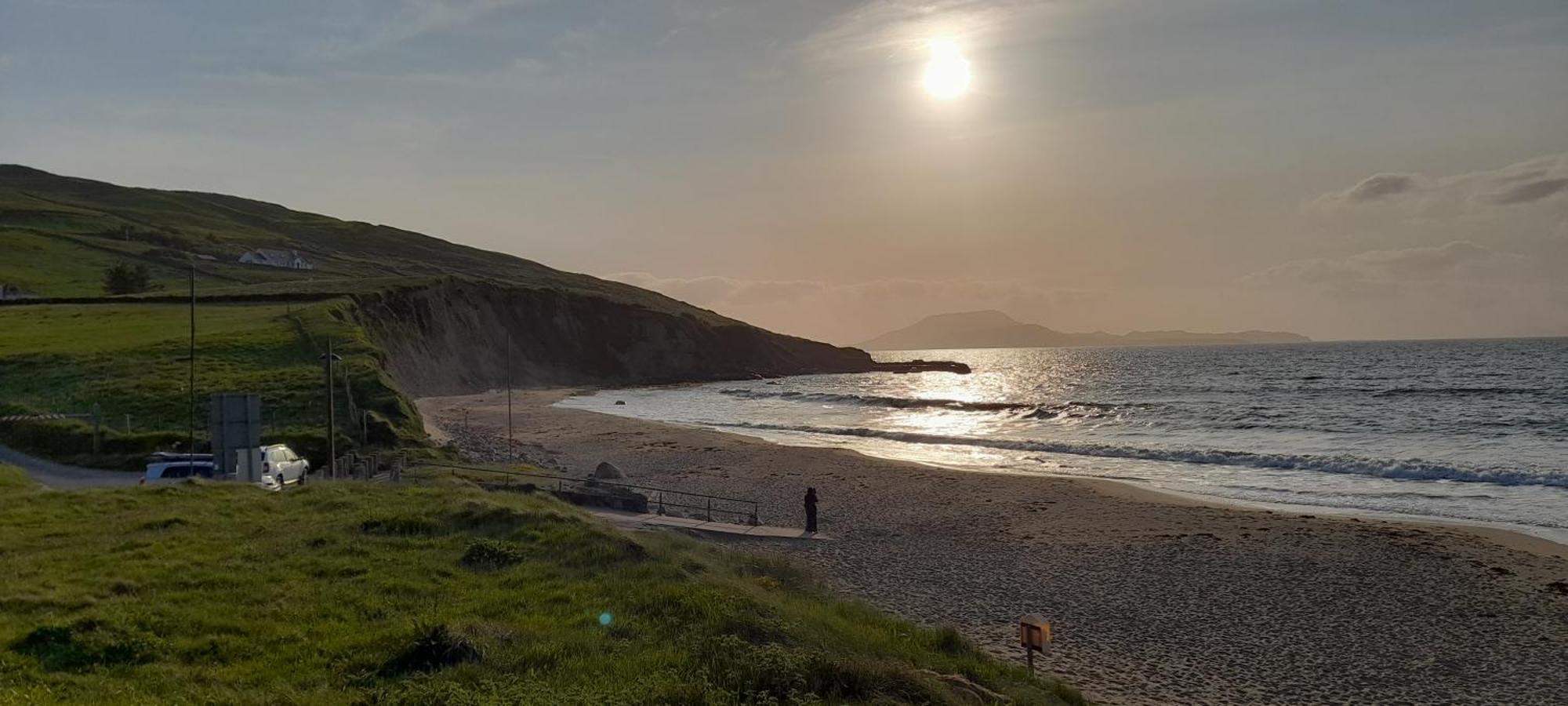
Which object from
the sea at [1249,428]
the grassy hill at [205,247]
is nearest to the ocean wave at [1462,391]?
the sea at [1249,428]

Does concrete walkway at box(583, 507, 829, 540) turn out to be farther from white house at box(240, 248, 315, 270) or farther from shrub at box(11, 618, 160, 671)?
white house at box(240, 248, 315, 270)

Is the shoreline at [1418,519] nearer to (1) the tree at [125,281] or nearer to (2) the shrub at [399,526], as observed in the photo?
(2) the shrub at [399,526]

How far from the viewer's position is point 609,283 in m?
194

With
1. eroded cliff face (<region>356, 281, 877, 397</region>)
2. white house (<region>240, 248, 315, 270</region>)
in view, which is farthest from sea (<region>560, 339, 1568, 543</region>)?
white house (<region>240, 248, 315, 270</region>)

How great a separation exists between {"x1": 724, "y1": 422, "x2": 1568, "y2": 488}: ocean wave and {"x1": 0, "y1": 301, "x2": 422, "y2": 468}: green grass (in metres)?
32.9

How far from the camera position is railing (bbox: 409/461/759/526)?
101ft

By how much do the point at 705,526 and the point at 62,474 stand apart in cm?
2002

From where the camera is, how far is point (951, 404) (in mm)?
90250

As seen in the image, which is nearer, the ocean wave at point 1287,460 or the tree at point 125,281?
the ocean wave at point 1287,460

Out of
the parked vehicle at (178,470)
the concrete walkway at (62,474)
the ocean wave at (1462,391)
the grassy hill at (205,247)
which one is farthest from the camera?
the grassy hill at (205,247)

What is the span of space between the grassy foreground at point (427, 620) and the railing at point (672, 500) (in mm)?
12411

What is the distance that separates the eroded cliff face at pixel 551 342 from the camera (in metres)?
86.5

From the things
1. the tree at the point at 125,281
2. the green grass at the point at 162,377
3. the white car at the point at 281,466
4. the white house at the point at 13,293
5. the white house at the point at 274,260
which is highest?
the white house at the point at 274,260

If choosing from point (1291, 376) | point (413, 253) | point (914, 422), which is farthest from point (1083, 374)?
point (413, 253)
